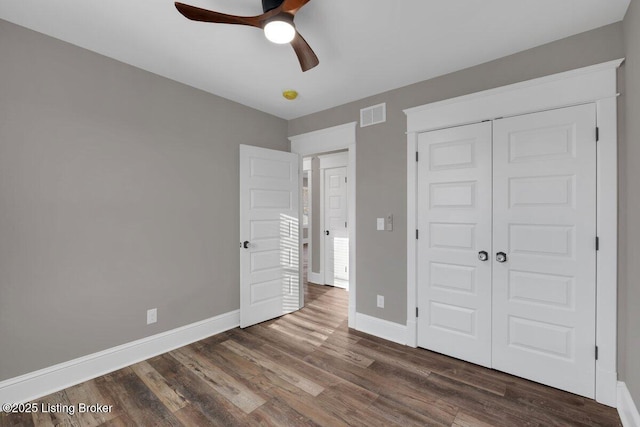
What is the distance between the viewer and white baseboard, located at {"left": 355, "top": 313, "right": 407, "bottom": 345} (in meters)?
2.84

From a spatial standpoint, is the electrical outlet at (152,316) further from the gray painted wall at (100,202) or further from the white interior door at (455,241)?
the white interior door at (455,241)

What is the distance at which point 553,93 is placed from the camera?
2072 millimetres

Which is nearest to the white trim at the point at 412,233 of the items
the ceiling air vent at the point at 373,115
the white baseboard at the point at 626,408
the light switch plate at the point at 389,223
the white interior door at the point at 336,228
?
the light switch plate at the point at 389,223

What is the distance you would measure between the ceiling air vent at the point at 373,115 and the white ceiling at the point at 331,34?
280mm

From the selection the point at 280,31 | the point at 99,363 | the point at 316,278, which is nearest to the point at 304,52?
the point at 280,31

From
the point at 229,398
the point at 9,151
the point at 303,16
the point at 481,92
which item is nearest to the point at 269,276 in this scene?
the point at 229,398

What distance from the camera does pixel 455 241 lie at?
8.30ft

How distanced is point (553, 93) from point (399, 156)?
48.9 inches

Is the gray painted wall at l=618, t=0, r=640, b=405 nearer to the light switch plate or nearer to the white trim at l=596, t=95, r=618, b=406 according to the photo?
the white trim at l=596, t=95, r=618, b=406

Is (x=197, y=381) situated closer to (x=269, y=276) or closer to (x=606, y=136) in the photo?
(x=269, y=276)

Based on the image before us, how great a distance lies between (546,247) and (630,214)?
0.51 meters

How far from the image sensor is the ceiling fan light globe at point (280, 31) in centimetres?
164

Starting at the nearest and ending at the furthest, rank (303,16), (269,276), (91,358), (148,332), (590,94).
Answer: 1. (303,16)
2. (590,94)
3. (91,358)
4. (148,332)
5. (269,276)

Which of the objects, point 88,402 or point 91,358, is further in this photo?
point 91,358
